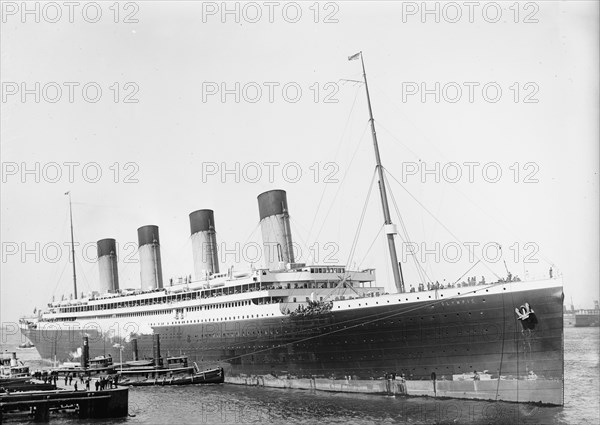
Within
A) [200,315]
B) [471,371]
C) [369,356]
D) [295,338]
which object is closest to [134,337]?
[200,315]

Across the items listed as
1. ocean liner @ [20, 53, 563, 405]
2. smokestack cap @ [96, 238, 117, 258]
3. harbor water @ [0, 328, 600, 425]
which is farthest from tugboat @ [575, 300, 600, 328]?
ocean liner @ [20, 53, 563, 405]

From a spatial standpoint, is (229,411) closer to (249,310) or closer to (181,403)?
(181,403)

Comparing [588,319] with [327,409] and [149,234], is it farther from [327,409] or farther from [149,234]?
[327,409]

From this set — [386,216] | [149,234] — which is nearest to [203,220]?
[149,234]

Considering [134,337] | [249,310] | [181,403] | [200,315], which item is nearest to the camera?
[181,403]

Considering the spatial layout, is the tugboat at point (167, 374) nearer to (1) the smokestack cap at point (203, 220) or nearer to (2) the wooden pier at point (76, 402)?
(1) the smokestack cap at point (203, 220)

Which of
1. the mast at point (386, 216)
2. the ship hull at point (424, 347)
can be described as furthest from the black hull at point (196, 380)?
the mast at point (386, 216)
